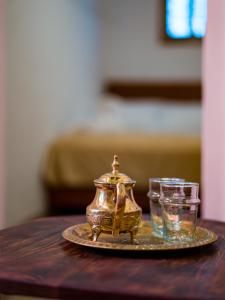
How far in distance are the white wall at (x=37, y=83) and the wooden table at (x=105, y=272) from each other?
2332 mm

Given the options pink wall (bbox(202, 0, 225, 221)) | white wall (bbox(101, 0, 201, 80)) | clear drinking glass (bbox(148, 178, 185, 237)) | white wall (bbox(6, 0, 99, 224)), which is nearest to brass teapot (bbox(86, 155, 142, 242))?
clear drinking glass (bbox(148, 178, 185, 237))

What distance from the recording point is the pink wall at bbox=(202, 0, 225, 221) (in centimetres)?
211

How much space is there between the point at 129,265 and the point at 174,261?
0.10m

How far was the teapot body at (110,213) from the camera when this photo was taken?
112cm

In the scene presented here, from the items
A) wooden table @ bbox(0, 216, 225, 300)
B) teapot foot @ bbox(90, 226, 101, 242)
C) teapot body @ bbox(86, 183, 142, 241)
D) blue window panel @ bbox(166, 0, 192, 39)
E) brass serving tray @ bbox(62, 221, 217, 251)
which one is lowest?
wooden table @ bbox(0, 216, 225, 300)

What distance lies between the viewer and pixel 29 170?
12.3ft

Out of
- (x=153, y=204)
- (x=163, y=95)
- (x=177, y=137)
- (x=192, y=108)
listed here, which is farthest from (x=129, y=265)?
(x=163, y=95)

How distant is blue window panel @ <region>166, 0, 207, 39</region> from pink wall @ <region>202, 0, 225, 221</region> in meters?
3.18

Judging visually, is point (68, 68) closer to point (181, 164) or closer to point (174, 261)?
point (181, 164)

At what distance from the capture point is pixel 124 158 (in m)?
3.85

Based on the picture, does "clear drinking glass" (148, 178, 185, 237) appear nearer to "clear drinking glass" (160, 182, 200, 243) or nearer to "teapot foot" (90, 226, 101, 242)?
"clear drinking glass" (160, 182, 200, 243)

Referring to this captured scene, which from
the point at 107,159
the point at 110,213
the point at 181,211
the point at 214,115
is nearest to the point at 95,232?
the point at 110,213

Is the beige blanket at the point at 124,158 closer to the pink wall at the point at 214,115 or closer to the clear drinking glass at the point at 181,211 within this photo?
the pink wall at the point at 214,115

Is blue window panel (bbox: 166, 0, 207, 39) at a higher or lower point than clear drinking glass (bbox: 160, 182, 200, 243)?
higher
